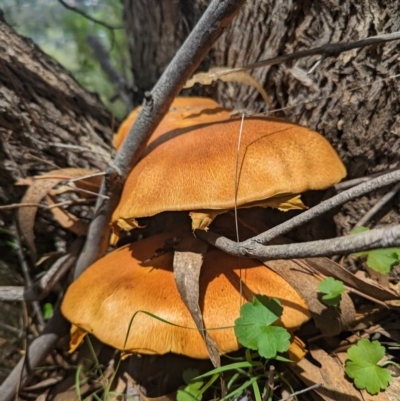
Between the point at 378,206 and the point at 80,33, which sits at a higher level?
the point at 80,33

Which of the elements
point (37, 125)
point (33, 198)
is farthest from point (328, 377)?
point (37, 125)

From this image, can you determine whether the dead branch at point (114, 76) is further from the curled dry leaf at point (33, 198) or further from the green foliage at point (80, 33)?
the curled dry leaf at point (33, 198)

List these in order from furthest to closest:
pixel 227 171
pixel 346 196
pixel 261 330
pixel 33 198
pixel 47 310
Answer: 1. pixel 47 310
2. pixel 33 198
3. pixel 227 171
4. pixel 261 330
5. pixel 346 196

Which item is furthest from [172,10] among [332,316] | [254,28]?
[332,316]

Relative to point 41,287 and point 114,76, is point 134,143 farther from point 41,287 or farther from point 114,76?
point 114,76

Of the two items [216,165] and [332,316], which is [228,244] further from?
[332,316]

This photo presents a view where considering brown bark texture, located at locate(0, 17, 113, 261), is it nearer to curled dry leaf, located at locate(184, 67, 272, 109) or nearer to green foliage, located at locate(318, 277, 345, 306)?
curled dry leaf, located at locate(184, 67, 272, 109)
